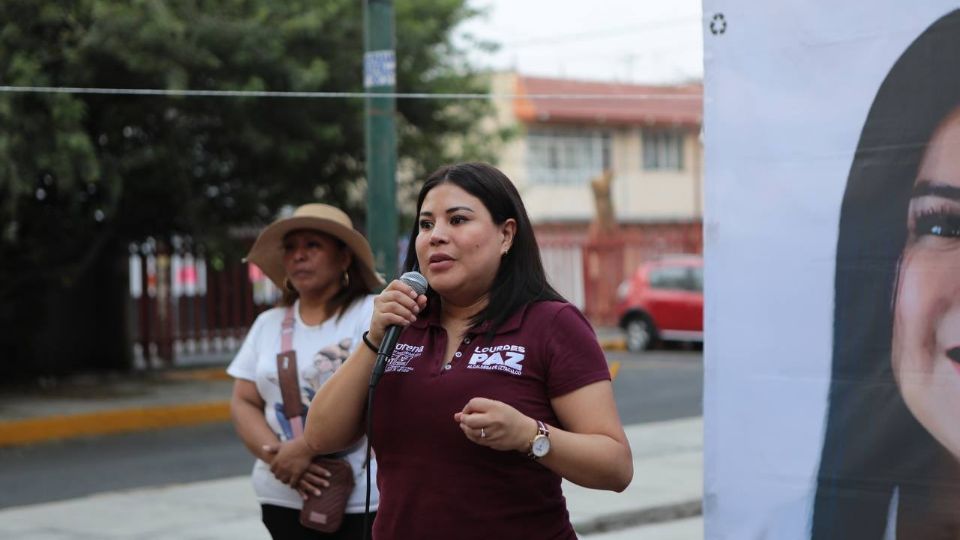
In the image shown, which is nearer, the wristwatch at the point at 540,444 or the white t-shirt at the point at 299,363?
the wristwatch at the point at 540,444

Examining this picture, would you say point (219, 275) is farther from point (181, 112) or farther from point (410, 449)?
point (410, 449)

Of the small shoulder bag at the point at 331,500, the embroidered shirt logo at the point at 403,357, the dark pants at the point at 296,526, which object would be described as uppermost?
the embroidered shirt logo at the point at 403,357

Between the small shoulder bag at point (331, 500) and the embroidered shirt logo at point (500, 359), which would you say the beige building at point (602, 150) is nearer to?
the small shoulder bag at point (331, 500)

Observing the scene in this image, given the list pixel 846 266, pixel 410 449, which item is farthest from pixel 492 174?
pixel 846 266

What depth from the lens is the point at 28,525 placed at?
8305mm

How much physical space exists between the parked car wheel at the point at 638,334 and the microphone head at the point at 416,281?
70.2 feet

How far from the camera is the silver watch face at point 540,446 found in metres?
2.79

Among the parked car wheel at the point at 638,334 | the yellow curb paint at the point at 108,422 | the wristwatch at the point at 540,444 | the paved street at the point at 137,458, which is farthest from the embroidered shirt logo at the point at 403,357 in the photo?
the parked car wheel at the point at 638,334

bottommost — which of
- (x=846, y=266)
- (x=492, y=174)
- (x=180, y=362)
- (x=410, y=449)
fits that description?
(x=180, y=362)

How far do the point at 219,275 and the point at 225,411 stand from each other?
6.55 meters

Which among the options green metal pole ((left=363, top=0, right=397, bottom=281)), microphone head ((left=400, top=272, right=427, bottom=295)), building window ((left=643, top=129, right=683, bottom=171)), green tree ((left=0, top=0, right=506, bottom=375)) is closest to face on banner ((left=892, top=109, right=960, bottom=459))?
microphone head ((left=400, top=272, right=427, bottom=295))

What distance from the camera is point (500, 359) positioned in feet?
9.66

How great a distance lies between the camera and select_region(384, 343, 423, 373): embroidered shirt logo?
301cm

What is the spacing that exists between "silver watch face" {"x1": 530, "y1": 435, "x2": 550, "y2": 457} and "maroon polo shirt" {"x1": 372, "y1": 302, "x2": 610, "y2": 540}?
0.34ft
